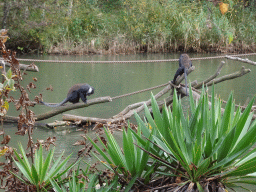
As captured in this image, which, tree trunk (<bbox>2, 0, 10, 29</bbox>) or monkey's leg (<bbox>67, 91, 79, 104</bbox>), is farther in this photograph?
tree trunk (<bbox>2, 0, 10, 29</bbox>)

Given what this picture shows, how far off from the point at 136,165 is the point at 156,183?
144mm

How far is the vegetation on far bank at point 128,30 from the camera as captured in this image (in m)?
14.5

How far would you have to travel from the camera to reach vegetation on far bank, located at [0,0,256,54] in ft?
47.6

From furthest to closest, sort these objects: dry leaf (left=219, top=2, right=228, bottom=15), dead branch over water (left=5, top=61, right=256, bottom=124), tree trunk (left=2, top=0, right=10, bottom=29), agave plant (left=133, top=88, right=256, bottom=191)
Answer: dry leaf (left=219, top=2, right=228, bottom=15) < tree trunk (left=2, top=0, right=10, bottom=29) < dead branch over water (left=5, top=61, right=256, bottom=124) < agave plant (left=133, top=88, right=256, bottom=191)

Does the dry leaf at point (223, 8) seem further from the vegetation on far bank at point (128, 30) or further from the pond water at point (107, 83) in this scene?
the pond water at point (107, 83)

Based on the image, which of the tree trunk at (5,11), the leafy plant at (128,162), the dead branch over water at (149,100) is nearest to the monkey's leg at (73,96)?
the dead branch over water at (149,100)

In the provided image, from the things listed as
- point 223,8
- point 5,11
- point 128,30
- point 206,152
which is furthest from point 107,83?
point 223,8

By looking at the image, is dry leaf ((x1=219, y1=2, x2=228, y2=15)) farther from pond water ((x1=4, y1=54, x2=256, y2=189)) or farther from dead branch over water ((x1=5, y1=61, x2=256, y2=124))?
dead branch over water ((x1=5, y1=61, x2=256, y2=124))

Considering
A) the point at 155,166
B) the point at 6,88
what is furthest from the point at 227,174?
the point at 6,88

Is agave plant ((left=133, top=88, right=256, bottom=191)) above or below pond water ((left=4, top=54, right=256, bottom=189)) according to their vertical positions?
above

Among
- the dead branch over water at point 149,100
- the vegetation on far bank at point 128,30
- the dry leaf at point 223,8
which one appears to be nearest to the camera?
the dead branch over water at point 149,100

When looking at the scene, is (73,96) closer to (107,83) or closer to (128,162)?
(128,162)

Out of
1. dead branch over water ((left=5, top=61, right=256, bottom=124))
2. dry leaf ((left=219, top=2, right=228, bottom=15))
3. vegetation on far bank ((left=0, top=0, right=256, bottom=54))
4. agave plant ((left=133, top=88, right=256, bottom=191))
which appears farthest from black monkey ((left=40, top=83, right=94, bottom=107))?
dry leaf ((left=219, top=2, right=228, bottom=15))

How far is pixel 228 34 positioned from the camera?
13930mm
